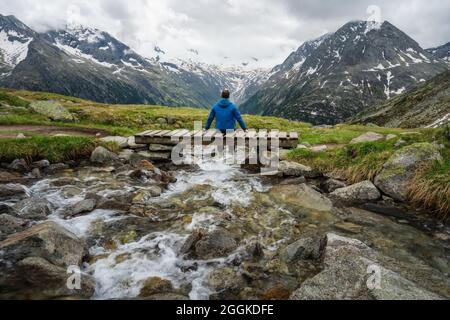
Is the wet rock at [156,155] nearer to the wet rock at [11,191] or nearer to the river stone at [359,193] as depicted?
the wet rock at [11,191]

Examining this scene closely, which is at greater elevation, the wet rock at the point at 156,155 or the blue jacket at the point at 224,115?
the blue jacket at the point at 224,115

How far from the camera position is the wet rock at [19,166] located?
507 inches

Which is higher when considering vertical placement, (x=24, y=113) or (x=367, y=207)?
(x=24, y=113)

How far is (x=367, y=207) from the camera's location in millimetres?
10453

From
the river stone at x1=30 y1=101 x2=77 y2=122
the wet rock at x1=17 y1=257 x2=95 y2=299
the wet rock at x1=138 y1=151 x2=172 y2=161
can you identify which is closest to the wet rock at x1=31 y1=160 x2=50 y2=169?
the wet rock at x1=138 y1=151 x2=172 y2=161

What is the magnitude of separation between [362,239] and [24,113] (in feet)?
97.4

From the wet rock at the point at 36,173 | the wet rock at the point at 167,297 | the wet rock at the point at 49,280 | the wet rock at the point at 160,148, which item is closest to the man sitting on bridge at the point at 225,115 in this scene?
the wet rock at the point at 160,148

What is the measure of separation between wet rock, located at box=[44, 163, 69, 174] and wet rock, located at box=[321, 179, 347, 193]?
37.7ft

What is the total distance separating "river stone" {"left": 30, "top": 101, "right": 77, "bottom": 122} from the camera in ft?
90.0

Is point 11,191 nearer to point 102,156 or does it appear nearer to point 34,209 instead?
point 34,209

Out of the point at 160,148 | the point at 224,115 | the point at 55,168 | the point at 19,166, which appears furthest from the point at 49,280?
the point at 224,115

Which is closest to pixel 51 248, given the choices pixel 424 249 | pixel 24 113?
pixel 424 249

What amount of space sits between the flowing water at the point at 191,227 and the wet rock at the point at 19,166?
173cm
